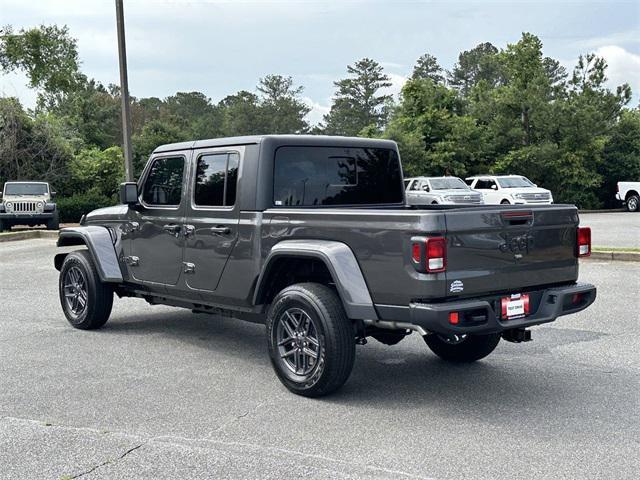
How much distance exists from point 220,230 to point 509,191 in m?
24.4

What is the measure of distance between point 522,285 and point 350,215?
133cm

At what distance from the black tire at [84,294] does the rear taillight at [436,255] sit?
13.8 ft

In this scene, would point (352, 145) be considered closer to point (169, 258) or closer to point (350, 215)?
point (350, 215)

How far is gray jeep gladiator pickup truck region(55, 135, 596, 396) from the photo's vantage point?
15.7ft

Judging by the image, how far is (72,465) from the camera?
402cm

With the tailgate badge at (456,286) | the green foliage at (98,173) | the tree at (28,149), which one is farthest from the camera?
the green foliage at (98,173)

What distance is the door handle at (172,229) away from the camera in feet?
21.7

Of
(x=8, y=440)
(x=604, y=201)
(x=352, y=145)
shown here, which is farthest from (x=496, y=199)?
(x=8, y=440)

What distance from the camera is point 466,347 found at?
6266 mm

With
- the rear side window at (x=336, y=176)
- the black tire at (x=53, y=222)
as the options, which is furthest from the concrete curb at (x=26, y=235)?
the rear side window at (x=336, y=176)

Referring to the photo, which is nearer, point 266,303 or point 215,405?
point 215,405

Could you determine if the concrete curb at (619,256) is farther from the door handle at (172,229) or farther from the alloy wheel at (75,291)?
the alloy wheel at (75,291)

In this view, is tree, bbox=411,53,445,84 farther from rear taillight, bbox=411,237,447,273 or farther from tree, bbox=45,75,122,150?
rear taillight, bbox=411,237,447,273

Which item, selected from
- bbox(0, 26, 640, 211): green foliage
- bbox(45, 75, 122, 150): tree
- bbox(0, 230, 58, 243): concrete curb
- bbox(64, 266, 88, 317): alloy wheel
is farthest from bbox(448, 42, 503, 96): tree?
bbox(64, 266, 88, 317): alloy wheel
